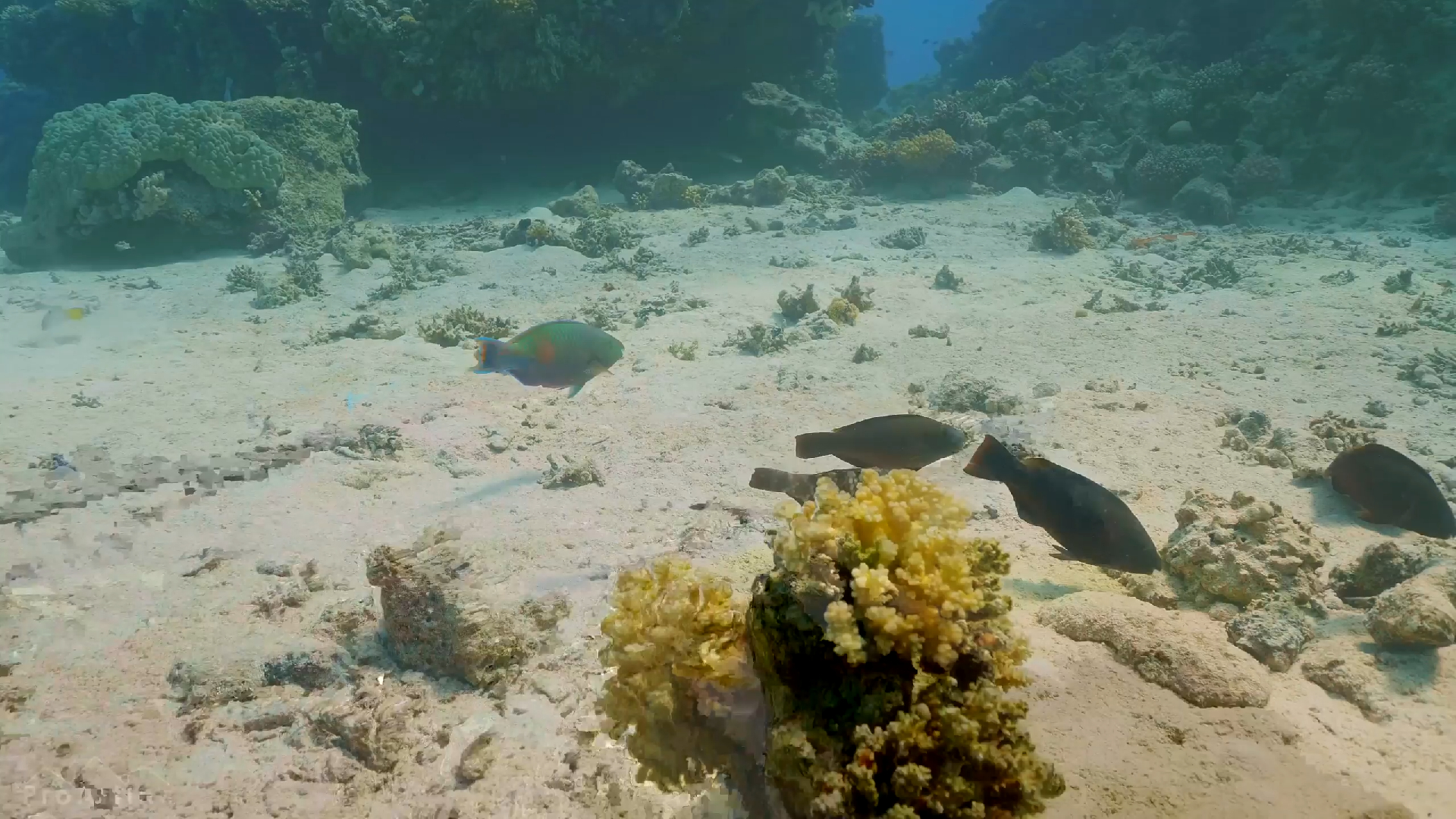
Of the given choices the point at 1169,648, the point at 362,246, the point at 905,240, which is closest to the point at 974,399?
the point at 1169,648

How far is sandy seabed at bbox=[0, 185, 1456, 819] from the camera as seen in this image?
212 centimetres

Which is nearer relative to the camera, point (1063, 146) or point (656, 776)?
point (656, 776)

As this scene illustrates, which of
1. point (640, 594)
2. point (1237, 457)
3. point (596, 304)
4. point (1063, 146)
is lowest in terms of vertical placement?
point (596, 304)

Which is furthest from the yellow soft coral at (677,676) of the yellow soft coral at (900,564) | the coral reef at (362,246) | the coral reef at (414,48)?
the coral reef at (414,48)

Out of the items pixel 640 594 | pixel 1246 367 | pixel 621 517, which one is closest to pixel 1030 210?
pixel 1246 367

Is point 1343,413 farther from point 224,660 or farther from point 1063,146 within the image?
point 1063,146

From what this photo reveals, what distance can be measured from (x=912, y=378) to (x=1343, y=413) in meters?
3.24

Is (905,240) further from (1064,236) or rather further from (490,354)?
(490,354)

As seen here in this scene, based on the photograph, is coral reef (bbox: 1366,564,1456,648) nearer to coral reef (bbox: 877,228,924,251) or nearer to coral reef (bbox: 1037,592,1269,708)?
coral reef (bbox: 1037,592,1269,708)

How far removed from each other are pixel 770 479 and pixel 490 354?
1942 mm

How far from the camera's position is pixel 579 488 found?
179 inches

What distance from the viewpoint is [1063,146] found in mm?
16281

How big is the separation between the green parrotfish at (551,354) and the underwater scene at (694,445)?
0.03 m

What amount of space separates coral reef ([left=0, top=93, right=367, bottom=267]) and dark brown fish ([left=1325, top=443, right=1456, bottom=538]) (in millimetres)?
12996
